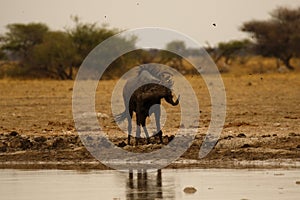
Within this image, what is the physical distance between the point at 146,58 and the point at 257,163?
27636 mm

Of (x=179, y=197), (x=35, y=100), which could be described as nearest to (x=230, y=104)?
(x=35, y=100)

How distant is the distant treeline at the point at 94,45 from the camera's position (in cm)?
4397

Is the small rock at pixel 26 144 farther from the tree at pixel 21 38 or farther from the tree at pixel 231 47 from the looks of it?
the tree at pixel 231 47

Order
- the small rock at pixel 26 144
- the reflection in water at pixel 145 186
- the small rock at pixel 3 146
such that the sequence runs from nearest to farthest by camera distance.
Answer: the reflection in water at pixel 145 186 → the small rock at pixel 3 146 → the small rock at pixel 26 144

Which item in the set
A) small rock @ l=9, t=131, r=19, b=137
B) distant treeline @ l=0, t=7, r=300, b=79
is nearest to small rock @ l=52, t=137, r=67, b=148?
small rock @ l=9, t=131, r=19, b=137

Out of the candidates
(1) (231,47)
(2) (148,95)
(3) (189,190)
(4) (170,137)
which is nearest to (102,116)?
(4) (170,137)

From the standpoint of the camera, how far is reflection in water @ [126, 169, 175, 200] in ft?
36.2

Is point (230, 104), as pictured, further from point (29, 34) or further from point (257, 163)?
point (29, 34)

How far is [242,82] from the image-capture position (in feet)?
112

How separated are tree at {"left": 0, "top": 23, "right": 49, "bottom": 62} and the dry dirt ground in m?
22.0

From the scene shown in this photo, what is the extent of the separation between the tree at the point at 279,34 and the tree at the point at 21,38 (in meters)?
12.8


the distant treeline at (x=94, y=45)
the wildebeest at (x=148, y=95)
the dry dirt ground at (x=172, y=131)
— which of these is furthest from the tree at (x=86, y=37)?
the wildebeest at (x=148, y=95)

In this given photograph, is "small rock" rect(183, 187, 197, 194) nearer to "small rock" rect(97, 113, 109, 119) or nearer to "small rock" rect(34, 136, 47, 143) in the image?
"small rock" rect(34, 136, 47, 143)

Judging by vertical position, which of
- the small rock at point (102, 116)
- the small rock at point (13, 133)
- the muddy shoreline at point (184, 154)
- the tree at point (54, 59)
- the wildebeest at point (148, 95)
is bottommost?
the muddy shoreline at point (184, 154)
